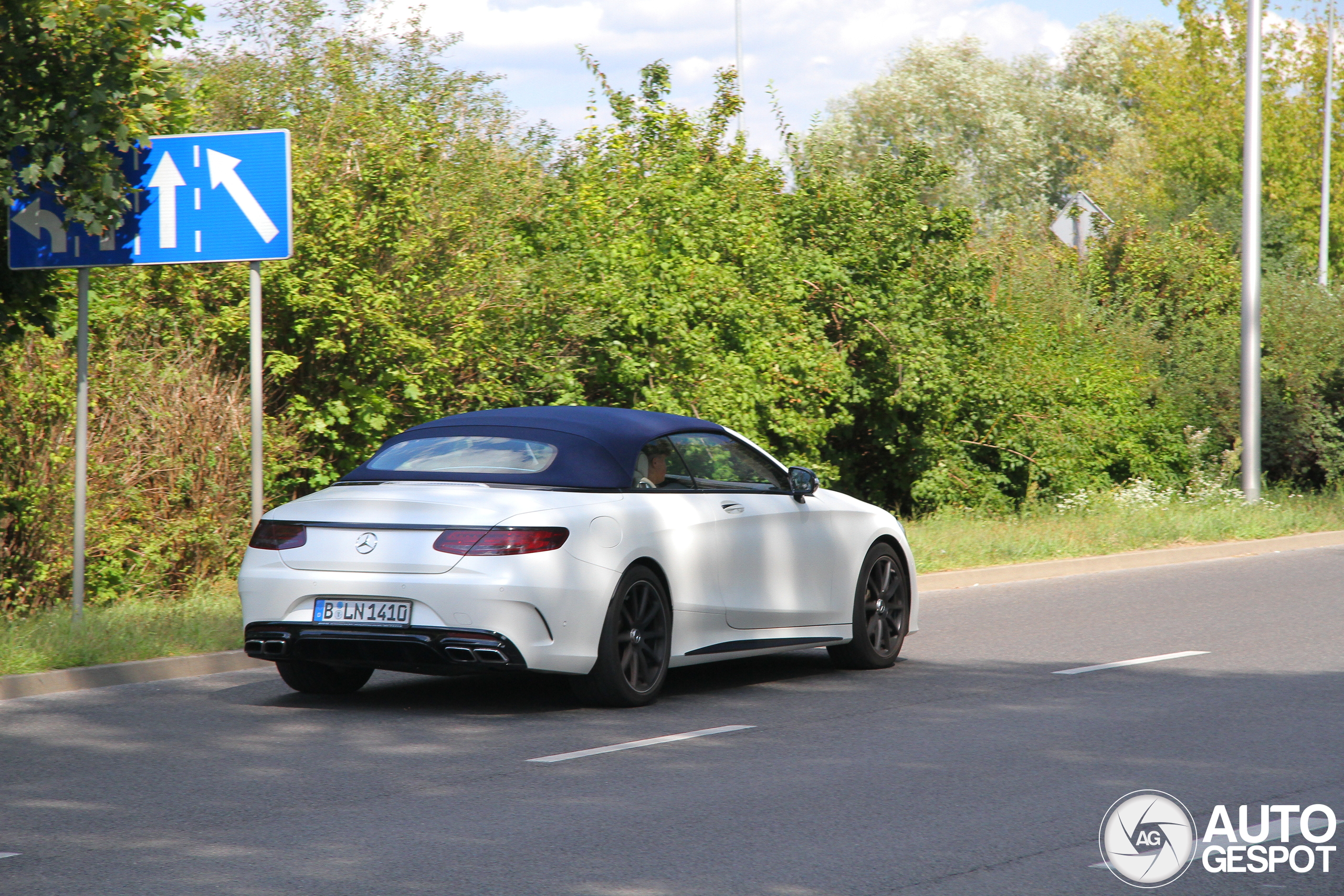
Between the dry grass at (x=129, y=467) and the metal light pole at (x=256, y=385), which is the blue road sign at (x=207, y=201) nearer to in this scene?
the metal light pole at (x=256, y=385)

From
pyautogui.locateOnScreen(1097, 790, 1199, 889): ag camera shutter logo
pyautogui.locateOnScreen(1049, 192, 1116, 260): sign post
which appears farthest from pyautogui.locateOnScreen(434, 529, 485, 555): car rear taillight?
pyautogui.locateOnScreen(1049, 192, 1116, 260): sign post

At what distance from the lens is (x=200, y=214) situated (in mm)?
10641

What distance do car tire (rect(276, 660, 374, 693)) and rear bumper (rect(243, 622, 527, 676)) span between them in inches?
16.4

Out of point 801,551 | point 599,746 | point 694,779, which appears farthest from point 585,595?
point 801,551

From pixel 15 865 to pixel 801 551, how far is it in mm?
5096

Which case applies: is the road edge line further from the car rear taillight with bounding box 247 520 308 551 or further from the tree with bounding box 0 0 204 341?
the tree with bounding box 0 0 204 341

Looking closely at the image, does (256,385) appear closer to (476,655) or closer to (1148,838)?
(476,655)

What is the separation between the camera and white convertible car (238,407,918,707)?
7.66m

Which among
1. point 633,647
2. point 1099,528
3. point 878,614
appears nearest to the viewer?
point 633,647

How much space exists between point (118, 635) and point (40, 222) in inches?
108

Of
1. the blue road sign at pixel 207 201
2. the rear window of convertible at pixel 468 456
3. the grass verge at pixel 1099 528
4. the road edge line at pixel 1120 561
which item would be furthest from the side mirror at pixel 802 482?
the grass verge at pixel 1099 528

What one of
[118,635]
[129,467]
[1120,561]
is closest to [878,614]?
[118,635]

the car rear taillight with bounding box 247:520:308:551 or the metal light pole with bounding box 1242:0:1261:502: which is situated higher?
the metal light pole with bounding box 1242:0:1261:502

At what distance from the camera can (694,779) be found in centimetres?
664
